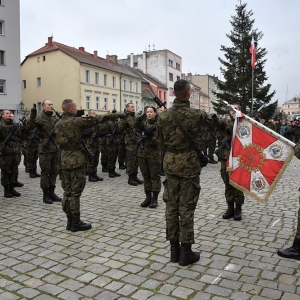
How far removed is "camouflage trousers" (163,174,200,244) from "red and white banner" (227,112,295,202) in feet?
4.75

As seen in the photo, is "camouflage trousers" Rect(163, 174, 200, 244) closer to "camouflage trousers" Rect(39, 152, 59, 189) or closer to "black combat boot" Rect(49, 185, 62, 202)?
"camouflage trousers" Rect(39, 152, 59, 189)

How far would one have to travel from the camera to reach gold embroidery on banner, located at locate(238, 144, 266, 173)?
5.45 meters

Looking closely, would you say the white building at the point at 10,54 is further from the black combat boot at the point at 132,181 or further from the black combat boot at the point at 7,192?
the black combat boot at the point at 7,192

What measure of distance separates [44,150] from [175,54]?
62.1m

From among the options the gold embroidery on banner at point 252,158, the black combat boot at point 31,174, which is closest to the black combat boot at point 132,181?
the black combat boot at point 31,174

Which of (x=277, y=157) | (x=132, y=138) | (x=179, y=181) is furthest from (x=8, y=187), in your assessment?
(x=277, y=157)

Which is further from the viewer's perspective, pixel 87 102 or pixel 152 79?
pixel 152 79

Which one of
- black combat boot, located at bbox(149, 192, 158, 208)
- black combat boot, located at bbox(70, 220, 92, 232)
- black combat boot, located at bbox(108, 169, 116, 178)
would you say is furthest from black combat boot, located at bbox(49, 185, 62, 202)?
black combat boot, located at bbox(108, 169, 116, 178)

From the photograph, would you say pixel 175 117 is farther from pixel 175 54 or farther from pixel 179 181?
pixel 175 54

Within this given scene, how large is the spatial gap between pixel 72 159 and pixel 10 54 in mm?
31614

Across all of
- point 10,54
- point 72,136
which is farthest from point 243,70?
point 72,136

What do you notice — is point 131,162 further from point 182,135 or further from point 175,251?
point 182,135

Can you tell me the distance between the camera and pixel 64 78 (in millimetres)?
42000

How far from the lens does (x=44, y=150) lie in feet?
24.6
